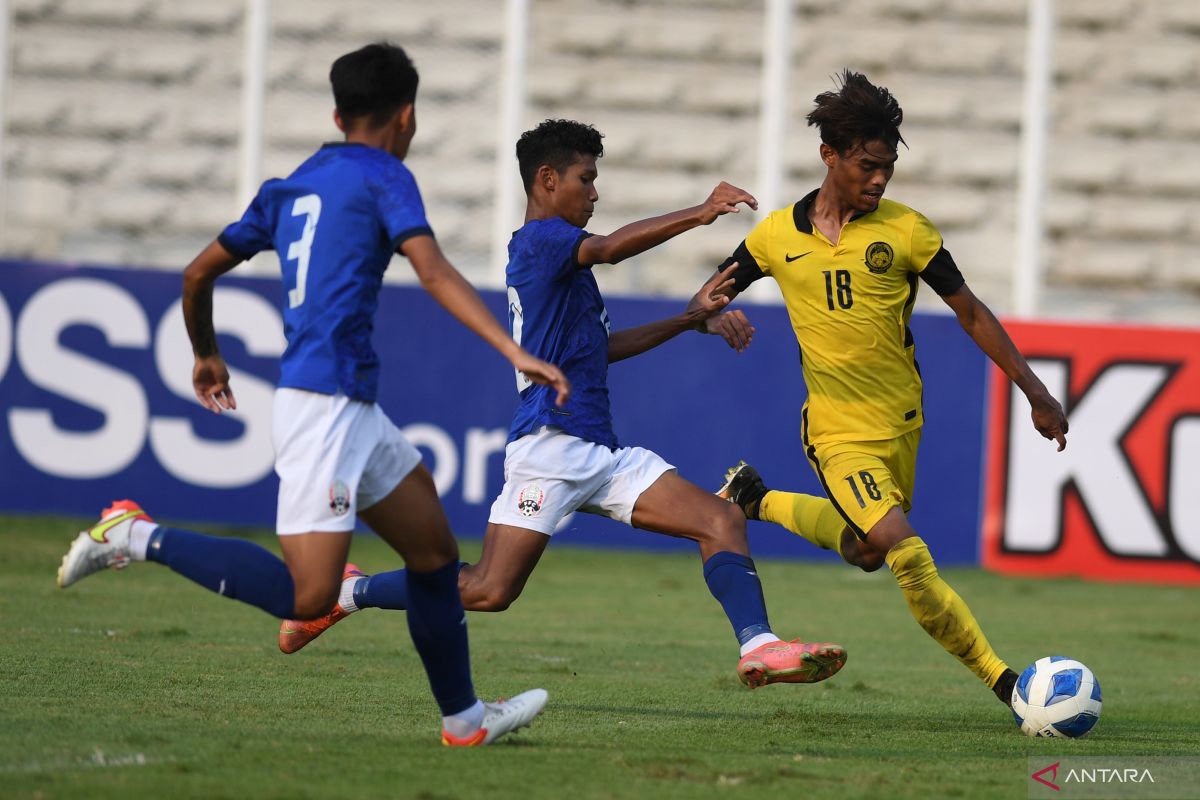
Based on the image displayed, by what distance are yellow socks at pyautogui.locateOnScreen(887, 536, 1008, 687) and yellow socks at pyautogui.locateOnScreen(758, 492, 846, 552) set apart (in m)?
0.72

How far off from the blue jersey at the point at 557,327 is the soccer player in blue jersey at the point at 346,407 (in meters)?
1.15

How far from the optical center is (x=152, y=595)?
29.8 ft

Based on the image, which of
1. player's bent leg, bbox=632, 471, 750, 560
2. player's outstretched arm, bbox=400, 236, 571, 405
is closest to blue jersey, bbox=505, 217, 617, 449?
player's bent leg, bbox=632, 471, 750, 560

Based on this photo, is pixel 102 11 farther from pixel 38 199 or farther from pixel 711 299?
pixel 711 299

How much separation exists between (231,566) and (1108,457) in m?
8.38

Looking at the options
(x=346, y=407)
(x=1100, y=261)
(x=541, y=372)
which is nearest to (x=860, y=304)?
(x=541, y=372)

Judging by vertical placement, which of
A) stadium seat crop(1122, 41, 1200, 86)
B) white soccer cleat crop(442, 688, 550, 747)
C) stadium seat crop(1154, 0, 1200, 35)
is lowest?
white soccer cleat crop(442, 688, 550, 747)

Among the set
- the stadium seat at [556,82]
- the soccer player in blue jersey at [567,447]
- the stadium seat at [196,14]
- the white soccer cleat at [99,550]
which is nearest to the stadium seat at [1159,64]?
the stadium seat at [556,82]

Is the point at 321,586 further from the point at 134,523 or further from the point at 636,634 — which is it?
the point at 636,634

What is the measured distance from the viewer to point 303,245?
471 cm

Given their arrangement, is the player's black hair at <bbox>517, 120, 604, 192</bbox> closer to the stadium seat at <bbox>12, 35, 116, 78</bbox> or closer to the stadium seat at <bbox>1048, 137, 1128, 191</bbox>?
the stadium seat at <bbox>12, 35, 116, 78</bbox>

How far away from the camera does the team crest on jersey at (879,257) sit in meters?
6.18

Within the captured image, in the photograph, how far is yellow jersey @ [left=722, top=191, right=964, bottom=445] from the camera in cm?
619

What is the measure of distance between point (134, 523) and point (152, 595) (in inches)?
172
